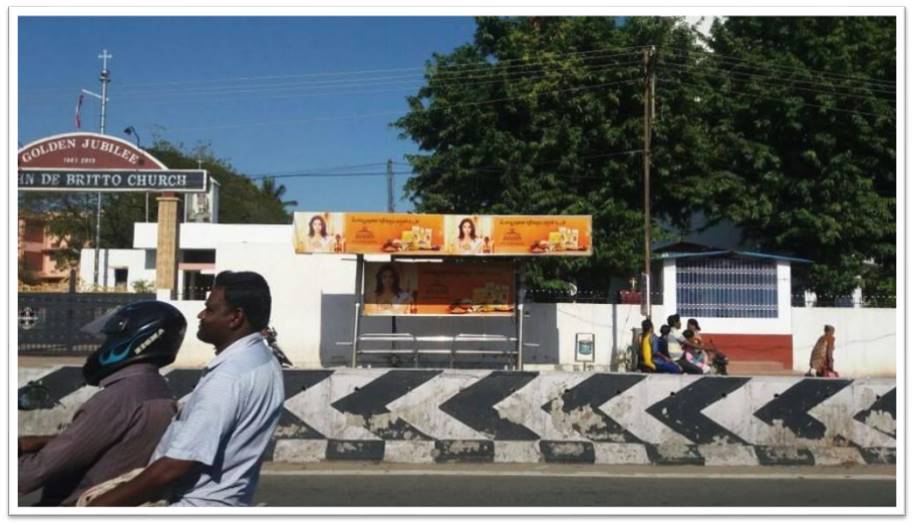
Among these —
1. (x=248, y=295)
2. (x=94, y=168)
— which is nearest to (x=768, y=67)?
(x=94, y=168)

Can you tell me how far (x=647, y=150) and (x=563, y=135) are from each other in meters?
2.39

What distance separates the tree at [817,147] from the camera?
846 inches

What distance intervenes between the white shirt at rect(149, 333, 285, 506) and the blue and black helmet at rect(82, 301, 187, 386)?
262 mm

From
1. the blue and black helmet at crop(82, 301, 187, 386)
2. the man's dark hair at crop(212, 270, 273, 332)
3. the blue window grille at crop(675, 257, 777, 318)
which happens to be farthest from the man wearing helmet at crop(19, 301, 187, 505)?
the blue window grille at crop(675, 257, 777, 318)

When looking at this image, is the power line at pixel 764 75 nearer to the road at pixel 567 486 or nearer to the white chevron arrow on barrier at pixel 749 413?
the white chevron arrow on barrier at pixel 749 413

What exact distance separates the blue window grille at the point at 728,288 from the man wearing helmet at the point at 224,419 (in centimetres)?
1692

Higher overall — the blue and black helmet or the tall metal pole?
the tall metal pole

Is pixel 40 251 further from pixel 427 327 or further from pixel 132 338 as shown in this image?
pixel 132 338

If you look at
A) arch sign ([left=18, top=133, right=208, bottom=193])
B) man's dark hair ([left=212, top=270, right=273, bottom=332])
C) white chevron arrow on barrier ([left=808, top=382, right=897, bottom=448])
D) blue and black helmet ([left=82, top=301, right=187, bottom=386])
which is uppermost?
arch sign ([left=18, top=133, right=208, bottom=193])

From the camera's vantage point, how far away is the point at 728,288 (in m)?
19.2

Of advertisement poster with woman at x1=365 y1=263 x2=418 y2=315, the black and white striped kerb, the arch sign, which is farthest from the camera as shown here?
the arch sign

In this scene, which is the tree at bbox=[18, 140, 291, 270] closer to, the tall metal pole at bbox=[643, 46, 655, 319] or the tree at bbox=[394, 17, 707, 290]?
the tree at bbox=[394, 17, 707, 290]

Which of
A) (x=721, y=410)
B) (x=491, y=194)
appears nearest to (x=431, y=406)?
(x=721, y=410)

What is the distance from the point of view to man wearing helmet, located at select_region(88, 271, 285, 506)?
2836 millimetres
